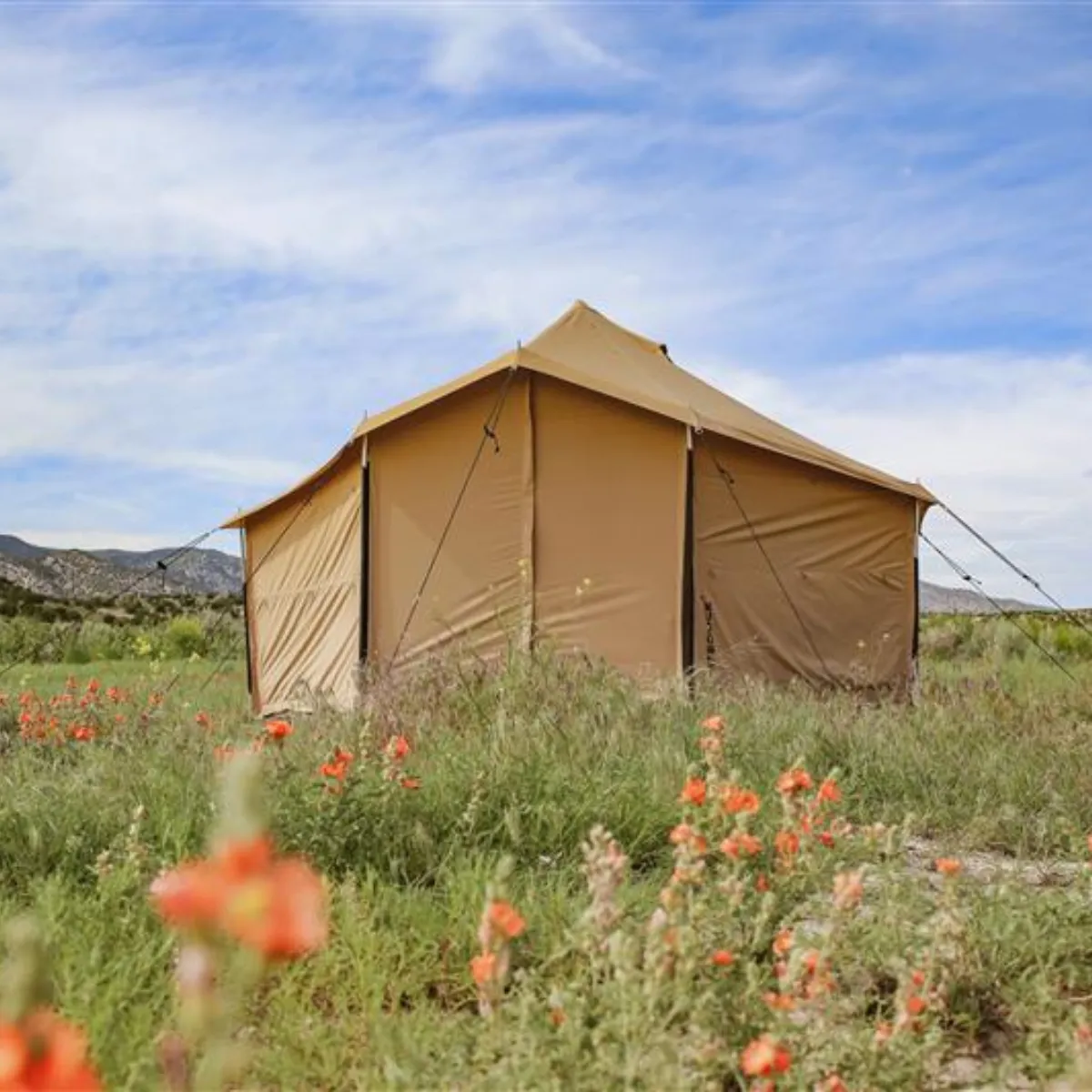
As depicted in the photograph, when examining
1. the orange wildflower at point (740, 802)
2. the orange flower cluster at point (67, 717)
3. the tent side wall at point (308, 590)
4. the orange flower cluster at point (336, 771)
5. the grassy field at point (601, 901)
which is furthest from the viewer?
the tent side wall at point (308, 590)

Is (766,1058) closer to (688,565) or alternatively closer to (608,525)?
(688,565)

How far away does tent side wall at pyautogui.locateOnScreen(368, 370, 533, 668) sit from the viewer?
955 centimetres

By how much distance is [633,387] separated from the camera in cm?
988

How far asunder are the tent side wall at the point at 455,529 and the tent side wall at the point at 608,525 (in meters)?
0.15

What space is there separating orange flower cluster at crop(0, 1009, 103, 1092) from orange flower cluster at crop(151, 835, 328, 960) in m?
0.13

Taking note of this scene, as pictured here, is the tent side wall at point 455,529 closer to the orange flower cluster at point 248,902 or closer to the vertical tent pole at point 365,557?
the vertical tent pole at point 365,557

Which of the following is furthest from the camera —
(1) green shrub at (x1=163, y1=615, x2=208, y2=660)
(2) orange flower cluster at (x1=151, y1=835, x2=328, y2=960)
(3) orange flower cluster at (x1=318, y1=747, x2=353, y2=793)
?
(1) green shrub at (x1=163, y1=615, x2=208, y2=660)

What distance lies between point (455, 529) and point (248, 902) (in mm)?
8791

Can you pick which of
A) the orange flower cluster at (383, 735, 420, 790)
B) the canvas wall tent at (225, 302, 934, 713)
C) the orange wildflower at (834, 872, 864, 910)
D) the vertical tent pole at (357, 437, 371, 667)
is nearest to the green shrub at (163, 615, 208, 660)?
the canvas wall tent at (225, 302, 934, 713)

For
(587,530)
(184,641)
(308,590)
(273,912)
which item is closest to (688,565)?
(587,530)

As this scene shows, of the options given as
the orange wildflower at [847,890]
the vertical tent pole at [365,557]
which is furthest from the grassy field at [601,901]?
the vertical tent pole at [365,557]

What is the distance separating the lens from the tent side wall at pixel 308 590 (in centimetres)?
1033

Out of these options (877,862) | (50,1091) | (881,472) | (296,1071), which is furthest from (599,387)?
(50,1091)

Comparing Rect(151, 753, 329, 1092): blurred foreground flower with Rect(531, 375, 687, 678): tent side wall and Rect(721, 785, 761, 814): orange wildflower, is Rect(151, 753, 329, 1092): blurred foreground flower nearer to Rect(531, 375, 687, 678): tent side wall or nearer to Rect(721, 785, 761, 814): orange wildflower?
Rect(721, 785, 761, 814): orange wildflower
